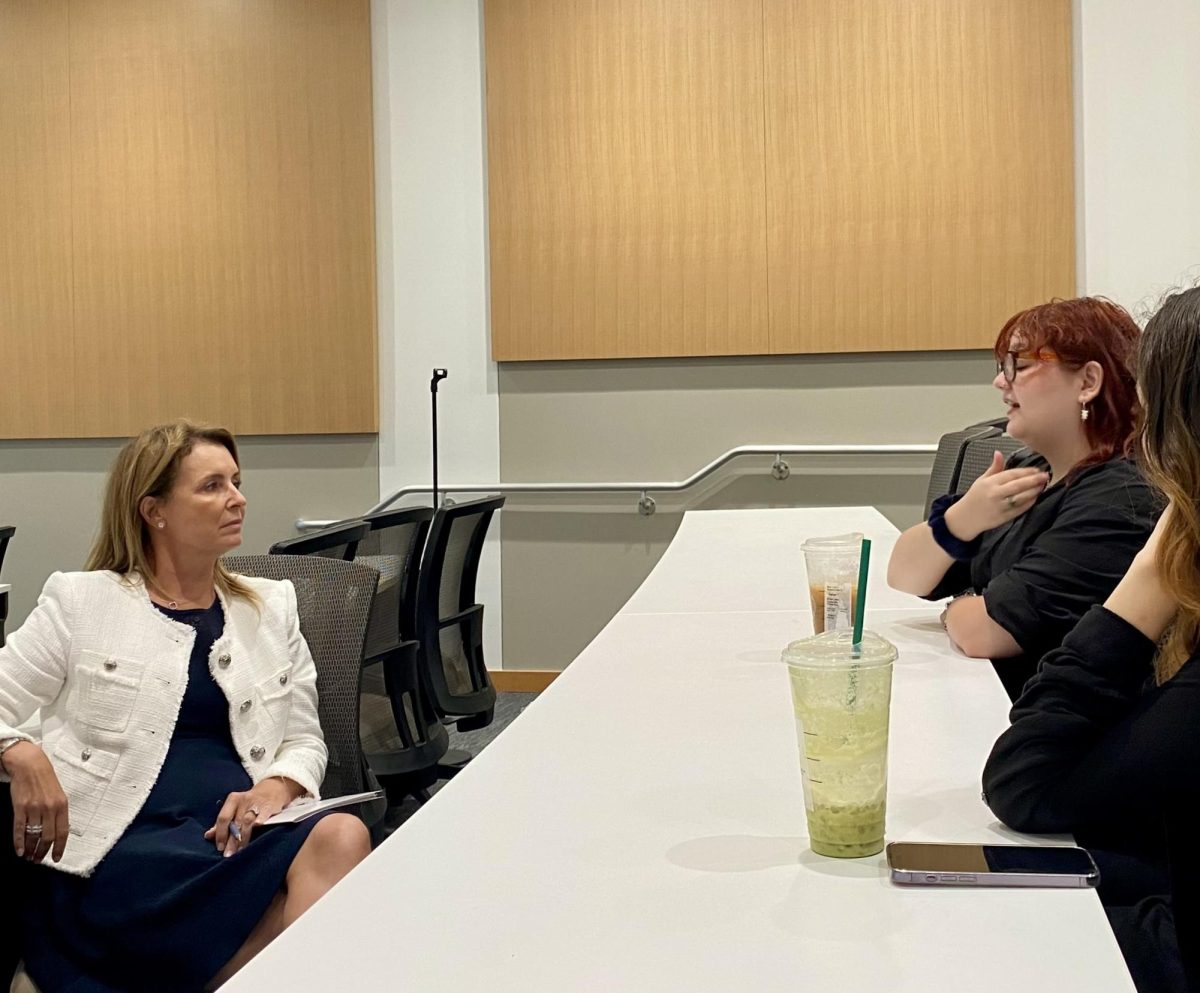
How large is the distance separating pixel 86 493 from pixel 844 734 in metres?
5.57

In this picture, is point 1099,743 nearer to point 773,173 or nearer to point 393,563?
point 393,563

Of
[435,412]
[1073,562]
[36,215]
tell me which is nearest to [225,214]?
[36,215]

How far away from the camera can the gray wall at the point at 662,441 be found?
5.20m

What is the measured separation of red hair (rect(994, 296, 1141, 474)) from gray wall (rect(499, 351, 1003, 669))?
10.4ft

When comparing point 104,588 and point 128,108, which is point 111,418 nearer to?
point 128,108

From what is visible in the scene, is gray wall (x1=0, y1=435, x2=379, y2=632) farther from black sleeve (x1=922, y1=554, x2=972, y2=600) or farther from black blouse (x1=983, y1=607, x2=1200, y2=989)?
black blouse (x1=983, y1=607, x2=1200, y2=989)

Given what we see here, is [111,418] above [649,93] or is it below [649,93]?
below

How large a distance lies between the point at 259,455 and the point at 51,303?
123 centimetres

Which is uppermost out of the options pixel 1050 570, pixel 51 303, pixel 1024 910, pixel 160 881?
pixel 51 303

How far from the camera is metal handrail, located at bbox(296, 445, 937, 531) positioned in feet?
17.0

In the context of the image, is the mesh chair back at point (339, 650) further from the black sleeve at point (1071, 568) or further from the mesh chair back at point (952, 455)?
the mesh chair back at point (952, 455)

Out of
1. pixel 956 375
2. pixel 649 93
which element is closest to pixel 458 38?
pixel 649 93

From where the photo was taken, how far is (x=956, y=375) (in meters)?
5.16

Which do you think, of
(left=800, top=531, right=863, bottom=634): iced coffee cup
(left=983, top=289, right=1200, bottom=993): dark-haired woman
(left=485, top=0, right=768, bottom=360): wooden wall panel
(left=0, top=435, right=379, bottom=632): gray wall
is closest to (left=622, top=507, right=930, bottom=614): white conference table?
(left=800, top=531, right=863, bottom=634): iced coffee cup
